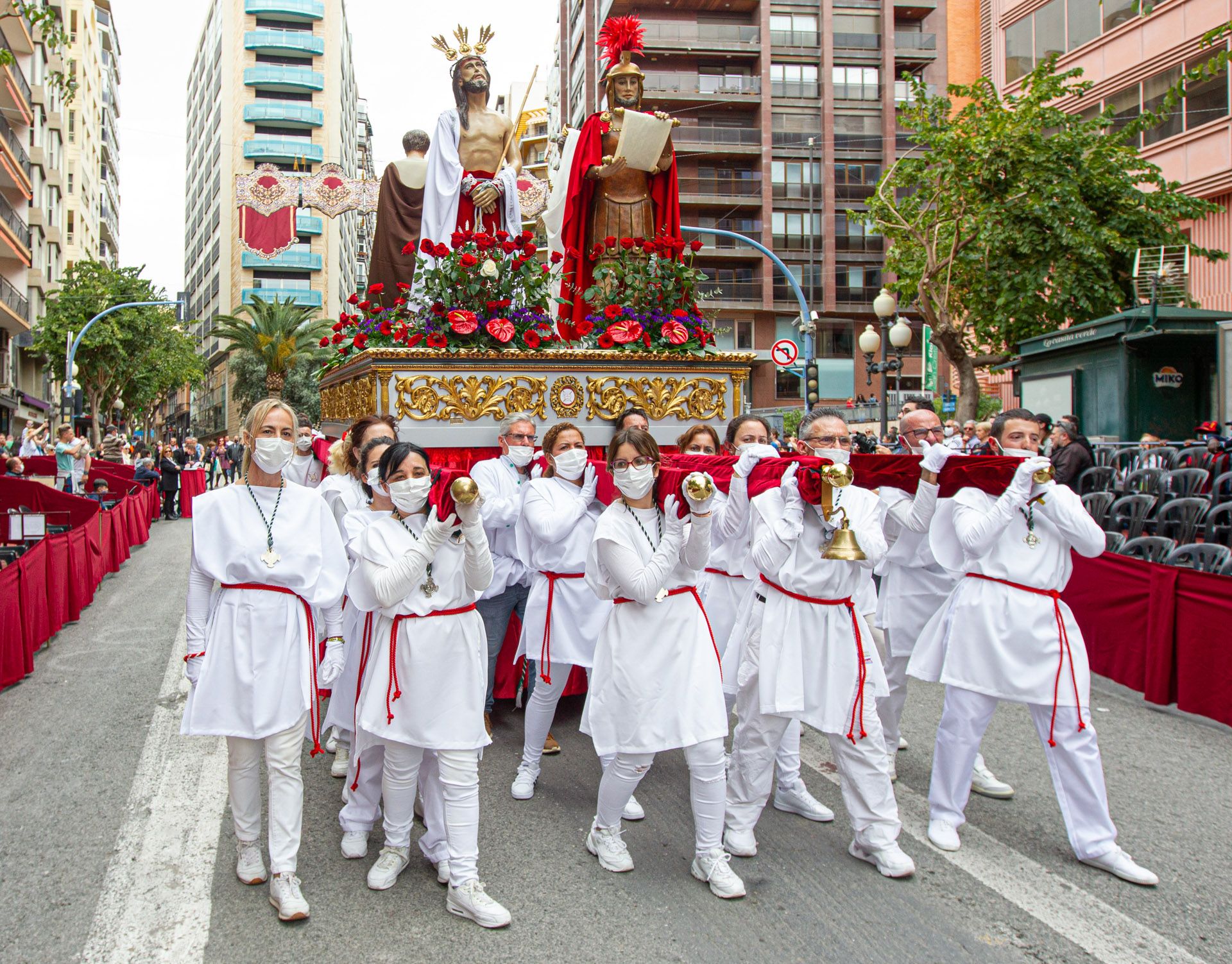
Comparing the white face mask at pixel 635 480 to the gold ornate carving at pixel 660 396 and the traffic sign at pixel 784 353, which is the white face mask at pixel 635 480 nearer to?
the gold ornate carving at pixel 660 396

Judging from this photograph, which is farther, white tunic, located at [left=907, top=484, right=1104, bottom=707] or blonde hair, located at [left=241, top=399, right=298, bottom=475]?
white tunic, located at [left=907, top=484, right=1104, bottom=707]

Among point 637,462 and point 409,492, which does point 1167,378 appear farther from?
point 409,492

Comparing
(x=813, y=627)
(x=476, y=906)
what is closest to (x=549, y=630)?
(x=813, y=627)

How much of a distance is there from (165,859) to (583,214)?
6.31 m

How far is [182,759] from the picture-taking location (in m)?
5.85

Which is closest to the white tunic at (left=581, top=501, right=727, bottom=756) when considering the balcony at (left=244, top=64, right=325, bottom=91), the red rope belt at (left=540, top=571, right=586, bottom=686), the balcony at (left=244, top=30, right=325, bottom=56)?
the red rope belt at (left=540, top=571, right=586, bottom=686)

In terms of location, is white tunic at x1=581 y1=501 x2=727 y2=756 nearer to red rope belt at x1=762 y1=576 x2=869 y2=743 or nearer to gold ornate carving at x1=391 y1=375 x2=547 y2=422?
red rope belt at x1=762 y1=576 x2=869 y2=743

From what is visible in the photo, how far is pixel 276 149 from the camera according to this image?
2931 inches

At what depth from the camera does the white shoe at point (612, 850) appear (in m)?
4.29

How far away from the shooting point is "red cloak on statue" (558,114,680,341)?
28.9 feet

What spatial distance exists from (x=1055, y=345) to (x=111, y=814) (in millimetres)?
15749

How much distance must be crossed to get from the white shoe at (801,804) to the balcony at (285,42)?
82.1m

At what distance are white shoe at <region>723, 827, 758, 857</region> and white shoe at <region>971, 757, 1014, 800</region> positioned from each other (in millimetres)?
1393

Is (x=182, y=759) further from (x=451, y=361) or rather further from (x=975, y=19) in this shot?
(x=975, y=19)
